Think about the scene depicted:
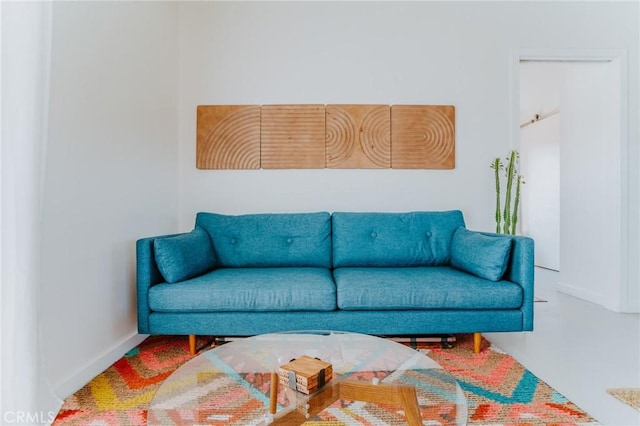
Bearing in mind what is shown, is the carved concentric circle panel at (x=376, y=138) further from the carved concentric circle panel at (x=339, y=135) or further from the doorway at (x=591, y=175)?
the doorway at (x=591, y=175)

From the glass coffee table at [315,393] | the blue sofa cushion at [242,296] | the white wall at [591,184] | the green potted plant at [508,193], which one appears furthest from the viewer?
the white wall at [591,184]

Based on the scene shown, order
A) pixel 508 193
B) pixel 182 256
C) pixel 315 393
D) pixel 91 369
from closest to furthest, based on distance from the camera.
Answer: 1. pixel 315 393
2. pixel 91 369
3. pixel 182 256
4. pixel 508 193

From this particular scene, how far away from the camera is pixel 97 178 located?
180cm

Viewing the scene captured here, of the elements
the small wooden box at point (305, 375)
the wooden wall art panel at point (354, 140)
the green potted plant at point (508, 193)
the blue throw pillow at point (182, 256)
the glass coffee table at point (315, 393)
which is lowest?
the glass coffee table at point (315, 393)

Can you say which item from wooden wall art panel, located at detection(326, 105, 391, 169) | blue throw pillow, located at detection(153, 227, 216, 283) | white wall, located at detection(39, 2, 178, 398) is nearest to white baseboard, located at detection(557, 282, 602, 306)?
→ wooden wall art panel, located at detection(326, 105, 391, 169)

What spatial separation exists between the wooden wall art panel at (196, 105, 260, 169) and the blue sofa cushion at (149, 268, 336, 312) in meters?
1.23

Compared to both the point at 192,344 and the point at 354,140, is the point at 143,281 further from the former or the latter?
the point at 354,140

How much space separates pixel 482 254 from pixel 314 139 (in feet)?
5.12

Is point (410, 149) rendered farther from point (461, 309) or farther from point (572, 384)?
point (572, 384)

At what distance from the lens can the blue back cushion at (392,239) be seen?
244 cm

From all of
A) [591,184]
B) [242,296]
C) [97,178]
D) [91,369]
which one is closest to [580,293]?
[591,184]

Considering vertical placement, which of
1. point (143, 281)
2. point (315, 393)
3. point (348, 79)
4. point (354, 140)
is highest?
point (348, 79)

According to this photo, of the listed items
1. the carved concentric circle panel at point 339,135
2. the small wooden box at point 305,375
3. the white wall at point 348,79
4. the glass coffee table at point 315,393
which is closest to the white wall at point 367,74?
the white wall at point 348,79

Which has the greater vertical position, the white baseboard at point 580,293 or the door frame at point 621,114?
the door frame at point 621,114
